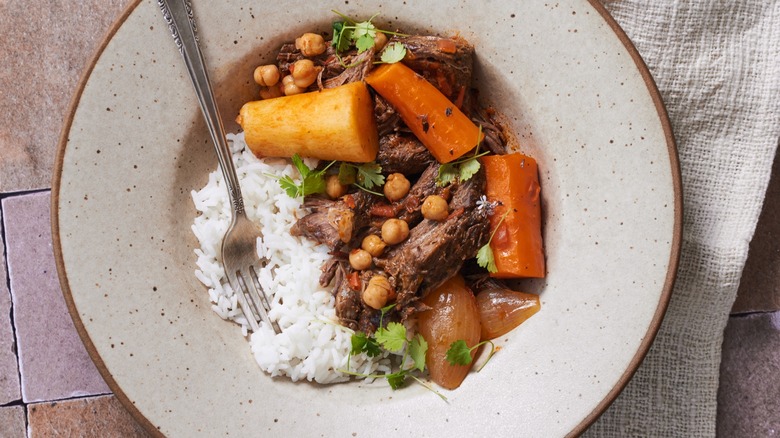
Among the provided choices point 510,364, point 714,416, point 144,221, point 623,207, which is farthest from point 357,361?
point 714,416

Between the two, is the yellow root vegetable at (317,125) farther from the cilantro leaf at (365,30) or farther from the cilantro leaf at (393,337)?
the cilantro leaf at (393,337)

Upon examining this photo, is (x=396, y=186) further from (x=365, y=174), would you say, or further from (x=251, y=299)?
(x=251, y=299)

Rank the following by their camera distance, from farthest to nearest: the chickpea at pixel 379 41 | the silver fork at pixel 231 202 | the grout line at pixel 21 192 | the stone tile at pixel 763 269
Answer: the stone tile at pixel 763 269, the grout line at pixel 21 192, the chickpea at pixel 379 41, the silver fork at pixel 231 202

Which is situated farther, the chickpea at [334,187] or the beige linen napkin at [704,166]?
the beige linen napkin at [704,166]

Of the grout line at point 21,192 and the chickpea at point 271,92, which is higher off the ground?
the chickpea at point 271,92

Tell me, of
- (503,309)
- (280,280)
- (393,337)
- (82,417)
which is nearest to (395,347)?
(393,337)

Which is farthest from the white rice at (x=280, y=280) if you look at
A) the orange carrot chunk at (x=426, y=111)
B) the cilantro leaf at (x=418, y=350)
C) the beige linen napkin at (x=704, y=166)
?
the beige linen napkin at (x=704, y=166)

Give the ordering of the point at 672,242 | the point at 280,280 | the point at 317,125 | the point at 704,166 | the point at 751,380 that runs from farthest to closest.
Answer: the point at 751,380 → the point at 704,166 → the point at 280,280 → the point at 317,125 → the point at 672,242
